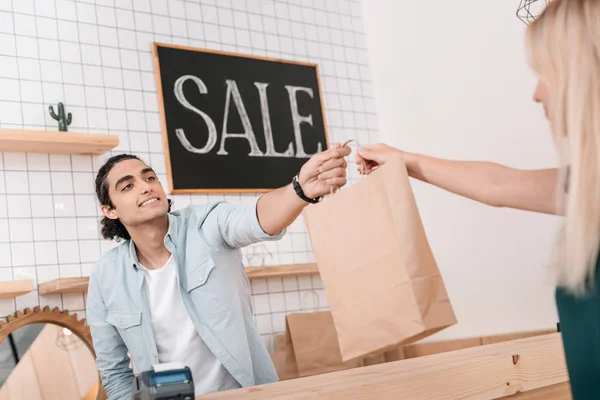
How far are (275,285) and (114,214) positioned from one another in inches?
53.5

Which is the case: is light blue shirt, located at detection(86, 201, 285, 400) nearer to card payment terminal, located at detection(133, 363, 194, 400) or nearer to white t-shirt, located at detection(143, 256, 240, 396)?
white t-shirt, located at detection(143, 256, 240, 396)

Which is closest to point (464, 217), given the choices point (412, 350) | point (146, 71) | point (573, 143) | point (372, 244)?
point (412, 350)

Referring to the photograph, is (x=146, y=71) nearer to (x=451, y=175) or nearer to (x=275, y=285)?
(x=275, y=285)

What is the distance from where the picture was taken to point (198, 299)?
2.08 metres

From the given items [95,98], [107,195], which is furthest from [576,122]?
[95,98]

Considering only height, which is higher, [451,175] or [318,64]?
[318,64]

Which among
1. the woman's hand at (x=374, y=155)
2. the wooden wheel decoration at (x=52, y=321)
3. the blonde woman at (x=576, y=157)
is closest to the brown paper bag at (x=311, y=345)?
the wooden wheel decoration at (x=52, y=321)

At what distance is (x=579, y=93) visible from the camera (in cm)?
100

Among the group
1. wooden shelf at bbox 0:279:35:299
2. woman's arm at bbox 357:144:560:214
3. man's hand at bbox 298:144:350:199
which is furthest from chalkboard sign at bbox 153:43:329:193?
woman's arm at bbox 357:144:560:214

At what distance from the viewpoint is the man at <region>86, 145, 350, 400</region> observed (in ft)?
6.63

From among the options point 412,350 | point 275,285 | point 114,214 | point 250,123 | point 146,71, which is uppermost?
point 146,71

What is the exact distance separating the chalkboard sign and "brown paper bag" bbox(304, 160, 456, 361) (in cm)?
205

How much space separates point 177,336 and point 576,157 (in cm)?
140

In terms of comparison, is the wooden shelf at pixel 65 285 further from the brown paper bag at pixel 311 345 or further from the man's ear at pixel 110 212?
the brown paper bag at pixel 311 345
